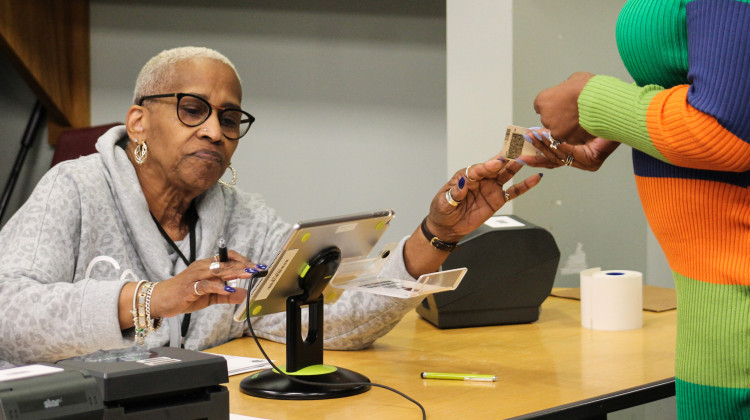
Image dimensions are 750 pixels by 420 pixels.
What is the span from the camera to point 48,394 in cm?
75

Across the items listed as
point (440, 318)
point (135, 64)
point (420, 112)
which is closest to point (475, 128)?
point (420, 112)

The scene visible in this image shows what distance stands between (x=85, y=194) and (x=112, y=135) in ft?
0.70

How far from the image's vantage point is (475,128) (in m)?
2.58

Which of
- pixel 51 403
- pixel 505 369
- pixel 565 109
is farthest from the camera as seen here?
pixel 505 369

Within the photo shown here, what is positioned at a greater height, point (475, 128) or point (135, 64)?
point (135, 64)

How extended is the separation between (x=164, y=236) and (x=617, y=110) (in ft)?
3.52

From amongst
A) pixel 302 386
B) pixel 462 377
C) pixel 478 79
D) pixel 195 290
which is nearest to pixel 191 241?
pixel 195 290

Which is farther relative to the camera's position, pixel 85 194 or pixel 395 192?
pixel 395 192

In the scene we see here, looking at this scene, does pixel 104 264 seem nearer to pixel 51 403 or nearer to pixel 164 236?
pixel 164 236

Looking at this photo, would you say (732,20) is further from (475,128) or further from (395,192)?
(395,192)

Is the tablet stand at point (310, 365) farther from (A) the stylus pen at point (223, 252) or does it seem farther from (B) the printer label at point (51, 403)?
(B) the printer label at point (51, 403)

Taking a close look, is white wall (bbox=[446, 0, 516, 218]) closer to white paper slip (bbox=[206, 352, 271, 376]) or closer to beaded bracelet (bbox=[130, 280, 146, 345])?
white paper slip (bbox=[206, 352, 271, 376])

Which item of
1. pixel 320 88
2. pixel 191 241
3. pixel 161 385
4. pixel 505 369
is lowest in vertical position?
pixel 505 369

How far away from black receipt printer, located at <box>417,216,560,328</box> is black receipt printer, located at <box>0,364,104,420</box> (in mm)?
1099
